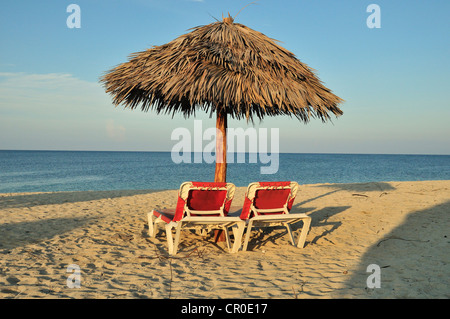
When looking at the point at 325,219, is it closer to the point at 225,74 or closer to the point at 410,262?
the point at 410,262

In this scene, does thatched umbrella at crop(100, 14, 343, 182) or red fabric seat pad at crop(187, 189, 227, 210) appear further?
thatched umbrella at crop(100, 14, 343, 182)

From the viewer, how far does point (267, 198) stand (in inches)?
189

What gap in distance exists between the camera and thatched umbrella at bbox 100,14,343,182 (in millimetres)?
4957

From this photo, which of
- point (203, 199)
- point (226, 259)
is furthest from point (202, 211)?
point (226, 259)

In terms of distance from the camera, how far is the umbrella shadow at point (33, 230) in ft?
16.2

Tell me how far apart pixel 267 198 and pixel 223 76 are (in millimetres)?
1850

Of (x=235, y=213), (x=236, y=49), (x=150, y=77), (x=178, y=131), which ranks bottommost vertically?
(x=235, y=213)

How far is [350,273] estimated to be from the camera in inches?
149

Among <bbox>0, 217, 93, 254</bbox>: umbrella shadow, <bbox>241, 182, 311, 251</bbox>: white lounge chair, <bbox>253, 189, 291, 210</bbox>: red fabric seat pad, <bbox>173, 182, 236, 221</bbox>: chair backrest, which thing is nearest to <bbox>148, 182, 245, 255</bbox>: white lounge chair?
<bbox>173, 182, 236, 221</bbox>: chair backrest

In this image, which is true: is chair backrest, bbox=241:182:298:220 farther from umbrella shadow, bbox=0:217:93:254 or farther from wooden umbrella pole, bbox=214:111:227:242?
umbrella shadow, bbox=0:217:93:254

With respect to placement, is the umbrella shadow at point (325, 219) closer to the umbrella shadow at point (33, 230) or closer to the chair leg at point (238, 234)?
the chair leg at point (238, 234)
